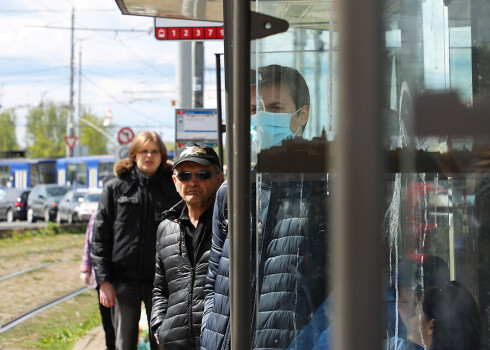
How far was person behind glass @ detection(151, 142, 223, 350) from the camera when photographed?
3229 millimetres

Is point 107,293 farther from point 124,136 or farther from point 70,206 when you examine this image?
point 70,206

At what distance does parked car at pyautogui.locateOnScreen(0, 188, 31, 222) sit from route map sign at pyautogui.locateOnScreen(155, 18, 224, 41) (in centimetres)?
2832

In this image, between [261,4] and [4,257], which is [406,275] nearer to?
[261,4]

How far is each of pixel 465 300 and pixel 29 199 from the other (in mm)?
33050

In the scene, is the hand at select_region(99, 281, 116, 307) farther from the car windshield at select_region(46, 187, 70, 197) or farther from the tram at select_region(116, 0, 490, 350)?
the car windshield at select_region(46, 187, 70, 197)

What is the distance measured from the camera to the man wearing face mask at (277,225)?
136 centimetres

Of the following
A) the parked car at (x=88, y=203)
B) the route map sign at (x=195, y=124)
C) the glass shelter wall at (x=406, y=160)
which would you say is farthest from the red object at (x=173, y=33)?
the parked car at (x=88, y=203)

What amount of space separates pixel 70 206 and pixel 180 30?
25079 millimetres

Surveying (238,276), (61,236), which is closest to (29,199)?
(61,236)

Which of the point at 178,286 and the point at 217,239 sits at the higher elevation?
the point at 217,239

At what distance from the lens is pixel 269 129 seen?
1.40 metres

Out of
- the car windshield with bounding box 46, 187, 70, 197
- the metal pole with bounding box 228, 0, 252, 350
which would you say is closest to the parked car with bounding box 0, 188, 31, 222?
the car windshield with bounding box 46, 187, 70, 197

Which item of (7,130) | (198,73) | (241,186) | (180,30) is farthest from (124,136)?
(7,130)

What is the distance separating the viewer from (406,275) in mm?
1228
